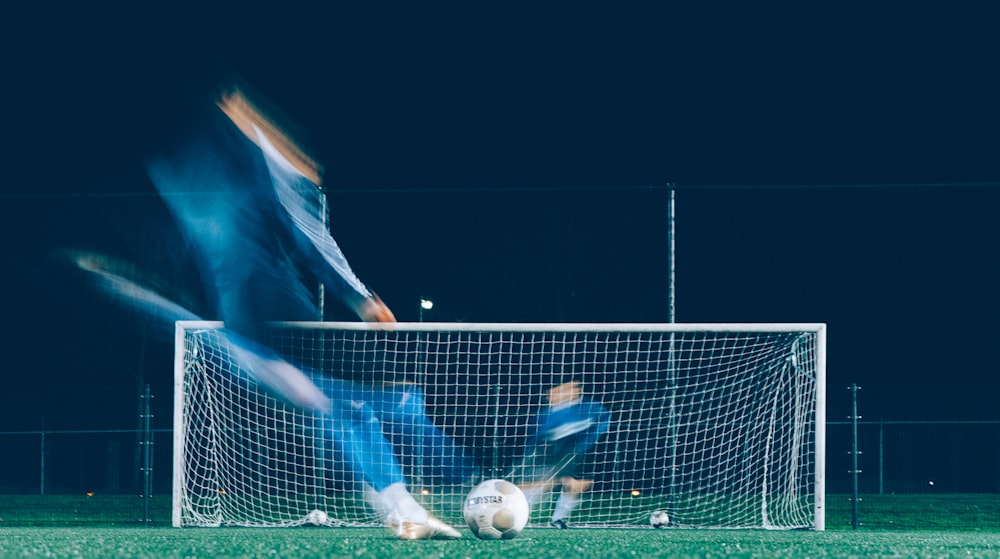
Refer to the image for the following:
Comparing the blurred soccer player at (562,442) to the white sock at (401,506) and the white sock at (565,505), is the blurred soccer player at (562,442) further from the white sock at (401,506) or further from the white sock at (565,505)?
the white sock at (401,506)

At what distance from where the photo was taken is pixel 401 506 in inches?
378

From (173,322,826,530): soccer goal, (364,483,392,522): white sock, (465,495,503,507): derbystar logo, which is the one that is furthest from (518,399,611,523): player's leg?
(465,495,503,507): derbystar logo

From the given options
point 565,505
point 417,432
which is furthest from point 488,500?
point 417,432

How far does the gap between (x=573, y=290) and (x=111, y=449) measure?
810 cm

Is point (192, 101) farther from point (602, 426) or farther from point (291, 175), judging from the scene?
point (602, 426)

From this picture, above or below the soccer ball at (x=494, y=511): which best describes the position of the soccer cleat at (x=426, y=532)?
below

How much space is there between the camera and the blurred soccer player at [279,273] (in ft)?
34.9

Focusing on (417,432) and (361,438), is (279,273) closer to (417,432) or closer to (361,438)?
(361,438)

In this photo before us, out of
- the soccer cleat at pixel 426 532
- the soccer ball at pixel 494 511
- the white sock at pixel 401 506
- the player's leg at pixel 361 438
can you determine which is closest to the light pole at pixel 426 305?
the player's leg at pixel 361 438

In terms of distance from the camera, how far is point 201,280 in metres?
18.1

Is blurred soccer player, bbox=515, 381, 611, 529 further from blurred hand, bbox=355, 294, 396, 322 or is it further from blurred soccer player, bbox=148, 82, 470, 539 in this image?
blurred hand, bbox=355, 294, 396, 322

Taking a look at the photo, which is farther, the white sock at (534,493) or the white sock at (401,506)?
the white sock at (534,493)

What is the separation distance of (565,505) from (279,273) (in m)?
3.49

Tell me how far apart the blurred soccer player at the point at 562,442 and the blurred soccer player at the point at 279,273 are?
2.79 ft
